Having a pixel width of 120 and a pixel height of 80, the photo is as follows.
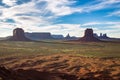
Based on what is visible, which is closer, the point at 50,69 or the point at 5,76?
the point at 5,76

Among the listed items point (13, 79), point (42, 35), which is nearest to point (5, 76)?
point (13, 79)

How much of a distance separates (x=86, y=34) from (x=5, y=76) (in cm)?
10187

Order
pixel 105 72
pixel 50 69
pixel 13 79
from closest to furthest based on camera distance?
pixel 13 79
pixel 105 72
pixel 50 69

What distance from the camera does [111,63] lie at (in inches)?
1639

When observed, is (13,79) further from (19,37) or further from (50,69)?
(19,37)

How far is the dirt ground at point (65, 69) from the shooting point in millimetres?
32594

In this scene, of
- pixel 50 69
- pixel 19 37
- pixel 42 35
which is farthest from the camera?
pixel 42 35

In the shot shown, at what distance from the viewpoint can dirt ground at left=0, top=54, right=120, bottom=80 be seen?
32594 millimetres

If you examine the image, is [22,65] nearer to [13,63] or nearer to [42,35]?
[13,63]

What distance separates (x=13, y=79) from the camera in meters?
23.8

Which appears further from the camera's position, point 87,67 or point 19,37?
point 19,37

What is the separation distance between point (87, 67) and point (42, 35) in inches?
5896

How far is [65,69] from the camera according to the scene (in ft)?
129

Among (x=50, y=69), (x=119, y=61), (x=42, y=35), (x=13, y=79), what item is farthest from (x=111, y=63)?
(x=42, y=35)
